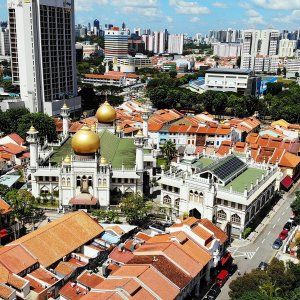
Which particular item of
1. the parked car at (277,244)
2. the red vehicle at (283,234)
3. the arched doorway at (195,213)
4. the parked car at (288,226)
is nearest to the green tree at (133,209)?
the arched doorway at (195,213)

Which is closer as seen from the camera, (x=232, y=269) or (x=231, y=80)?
(x=232, y=269)

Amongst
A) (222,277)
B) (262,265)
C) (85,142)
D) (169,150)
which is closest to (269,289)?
(222,277)

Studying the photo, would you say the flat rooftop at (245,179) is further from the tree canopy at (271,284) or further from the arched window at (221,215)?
the tree canopy at (271,284)

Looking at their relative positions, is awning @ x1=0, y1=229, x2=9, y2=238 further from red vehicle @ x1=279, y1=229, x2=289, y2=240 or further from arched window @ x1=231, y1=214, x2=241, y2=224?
red vehicle @ x1=279, y1=229, x2=289, y2=240

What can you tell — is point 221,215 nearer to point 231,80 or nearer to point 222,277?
point 222,277

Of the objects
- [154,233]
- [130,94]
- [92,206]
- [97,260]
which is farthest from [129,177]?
[130,94]

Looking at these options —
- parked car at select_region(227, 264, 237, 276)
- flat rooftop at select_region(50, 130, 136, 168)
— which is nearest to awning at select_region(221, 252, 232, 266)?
parked car at select_region(227, 264, 237, 276)

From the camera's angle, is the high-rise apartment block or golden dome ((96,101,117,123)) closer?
golden dome ((96,101,117,123))
